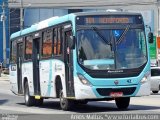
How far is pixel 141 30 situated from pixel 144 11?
229 feet

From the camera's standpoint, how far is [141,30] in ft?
63.2

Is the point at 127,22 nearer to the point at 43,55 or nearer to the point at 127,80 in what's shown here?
the point at 127,80

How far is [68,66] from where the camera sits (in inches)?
755

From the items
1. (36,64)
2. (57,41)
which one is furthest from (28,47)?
(57,41)

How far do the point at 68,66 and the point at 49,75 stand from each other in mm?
2100

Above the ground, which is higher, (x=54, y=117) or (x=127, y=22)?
(x=127, y=22)

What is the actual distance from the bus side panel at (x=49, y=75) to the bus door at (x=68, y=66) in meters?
0.32

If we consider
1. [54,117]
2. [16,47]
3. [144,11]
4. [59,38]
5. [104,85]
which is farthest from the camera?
[144,11]

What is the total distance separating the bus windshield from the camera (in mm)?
18562

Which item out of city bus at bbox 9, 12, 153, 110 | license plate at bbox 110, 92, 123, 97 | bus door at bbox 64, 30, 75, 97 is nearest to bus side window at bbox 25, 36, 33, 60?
city bus at bbox 9, 12, 153, 110

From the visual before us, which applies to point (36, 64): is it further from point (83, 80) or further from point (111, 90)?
point (111, 90)

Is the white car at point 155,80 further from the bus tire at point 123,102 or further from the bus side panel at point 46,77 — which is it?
the bus tire at point 123,102

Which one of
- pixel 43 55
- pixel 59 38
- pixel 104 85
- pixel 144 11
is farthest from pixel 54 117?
pixel 144 11

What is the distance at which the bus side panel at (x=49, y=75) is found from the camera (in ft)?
65.3
